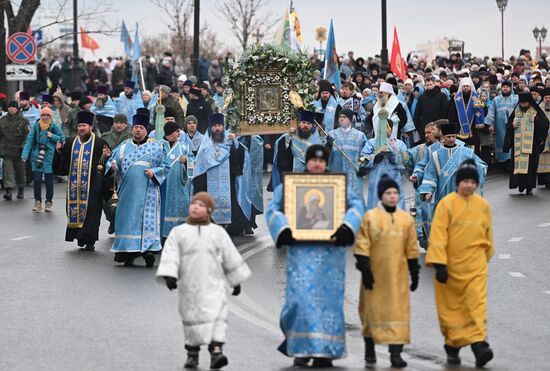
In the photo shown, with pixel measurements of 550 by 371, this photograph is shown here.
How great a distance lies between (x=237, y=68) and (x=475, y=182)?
9.83m

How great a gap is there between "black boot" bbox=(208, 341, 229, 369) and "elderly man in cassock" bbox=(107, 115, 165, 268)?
6409 mm

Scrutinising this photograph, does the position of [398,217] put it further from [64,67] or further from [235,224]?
[64,67]

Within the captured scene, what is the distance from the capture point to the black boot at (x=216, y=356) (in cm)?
1114

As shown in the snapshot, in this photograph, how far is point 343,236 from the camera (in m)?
11.2

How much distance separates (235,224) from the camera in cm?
2111

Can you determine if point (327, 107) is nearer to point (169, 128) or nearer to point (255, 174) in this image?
point (255, 174)

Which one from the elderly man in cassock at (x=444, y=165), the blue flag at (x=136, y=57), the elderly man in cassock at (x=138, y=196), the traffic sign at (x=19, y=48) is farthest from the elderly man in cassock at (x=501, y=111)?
the elderly man in cassock at (x=138, y=196)

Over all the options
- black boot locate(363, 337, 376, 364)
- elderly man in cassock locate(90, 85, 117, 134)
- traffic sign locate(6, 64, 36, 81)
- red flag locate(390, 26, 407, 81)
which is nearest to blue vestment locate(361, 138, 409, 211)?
black boot locate(363, 337, 376, 364)

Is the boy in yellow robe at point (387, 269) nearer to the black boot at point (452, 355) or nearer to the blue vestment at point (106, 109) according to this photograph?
the black boot at point (452, 355)

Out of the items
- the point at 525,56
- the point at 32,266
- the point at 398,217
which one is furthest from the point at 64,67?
the point at 398,217

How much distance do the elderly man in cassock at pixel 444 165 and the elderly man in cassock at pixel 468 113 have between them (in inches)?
513

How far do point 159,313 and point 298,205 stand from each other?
307cm

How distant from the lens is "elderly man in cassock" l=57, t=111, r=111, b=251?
19359 millimetres

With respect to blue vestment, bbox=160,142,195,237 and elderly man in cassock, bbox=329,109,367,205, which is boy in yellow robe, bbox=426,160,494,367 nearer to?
blue vestment, bbox=160,142,195,237
